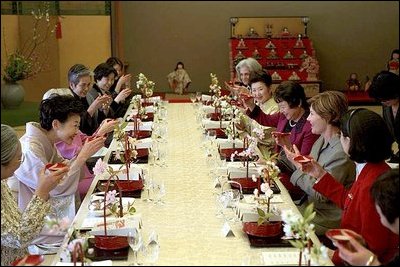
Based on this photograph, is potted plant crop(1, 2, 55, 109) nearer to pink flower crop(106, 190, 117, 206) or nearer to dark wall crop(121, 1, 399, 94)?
dark wall crop(121, 1, 399, 94)

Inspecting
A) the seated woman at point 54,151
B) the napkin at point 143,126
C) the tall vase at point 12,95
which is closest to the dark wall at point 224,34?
the tall vase at point 12,95

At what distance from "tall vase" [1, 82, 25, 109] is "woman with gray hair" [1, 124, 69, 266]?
6.72 meters

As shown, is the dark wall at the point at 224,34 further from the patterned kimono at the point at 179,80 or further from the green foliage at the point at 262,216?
the green foliage at the point at 262,216

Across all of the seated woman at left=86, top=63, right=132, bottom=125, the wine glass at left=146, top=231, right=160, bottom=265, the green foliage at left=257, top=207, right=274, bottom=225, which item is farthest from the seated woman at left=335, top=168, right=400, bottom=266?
the seated woman at left=86, top=63, right=132, bottom=125

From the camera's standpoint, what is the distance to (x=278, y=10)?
13.2m

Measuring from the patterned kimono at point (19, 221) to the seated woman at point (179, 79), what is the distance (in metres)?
9.46

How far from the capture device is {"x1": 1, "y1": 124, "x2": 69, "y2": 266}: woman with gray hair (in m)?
2.68

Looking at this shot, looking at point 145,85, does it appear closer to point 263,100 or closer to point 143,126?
point 143,126

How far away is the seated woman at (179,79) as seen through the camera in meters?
12.2

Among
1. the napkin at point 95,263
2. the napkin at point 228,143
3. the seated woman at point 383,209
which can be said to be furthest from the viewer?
the napkin at point 228,143

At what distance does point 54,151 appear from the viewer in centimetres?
367

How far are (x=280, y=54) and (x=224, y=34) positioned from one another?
1.60 metres

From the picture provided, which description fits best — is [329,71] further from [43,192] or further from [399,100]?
[43,192]

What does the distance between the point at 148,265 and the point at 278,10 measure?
11526mm
